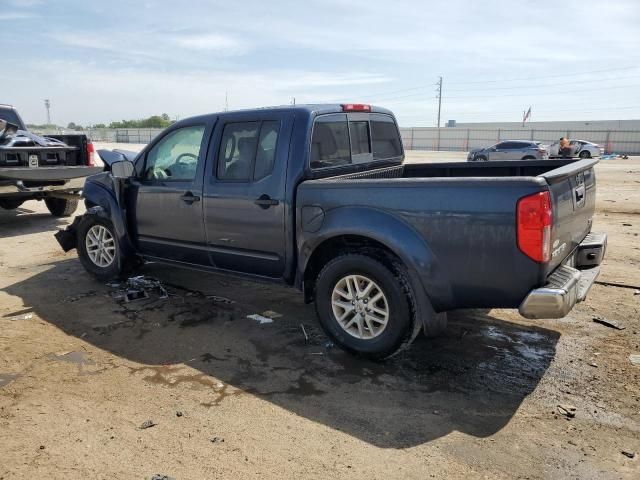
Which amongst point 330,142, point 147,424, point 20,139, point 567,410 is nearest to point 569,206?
point 567,410

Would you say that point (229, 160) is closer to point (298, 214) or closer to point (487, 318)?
point (298, 214)

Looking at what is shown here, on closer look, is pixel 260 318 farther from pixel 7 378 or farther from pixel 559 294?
pixel 559 294

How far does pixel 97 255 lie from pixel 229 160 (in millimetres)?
2494

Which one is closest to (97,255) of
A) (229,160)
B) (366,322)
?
(229,160)

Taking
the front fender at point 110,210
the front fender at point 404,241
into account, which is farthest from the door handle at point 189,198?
the front fender at point 404,241

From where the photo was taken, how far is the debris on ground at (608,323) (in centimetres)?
451

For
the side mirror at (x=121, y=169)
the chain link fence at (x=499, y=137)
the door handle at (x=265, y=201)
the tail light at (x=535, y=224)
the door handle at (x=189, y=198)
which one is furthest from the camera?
the chain link fence at (x=499, y=137)

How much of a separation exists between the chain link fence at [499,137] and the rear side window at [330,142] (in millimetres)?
40774

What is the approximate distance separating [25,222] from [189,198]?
22.2 feet

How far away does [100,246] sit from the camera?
5.96 m

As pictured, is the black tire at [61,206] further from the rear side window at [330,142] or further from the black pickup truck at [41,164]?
the rear side window at [330,142]

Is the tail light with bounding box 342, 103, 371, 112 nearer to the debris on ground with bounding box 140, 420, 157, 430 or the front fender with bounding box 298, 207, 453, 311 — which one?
the front fender with bounding box 298, 207, 453, 311

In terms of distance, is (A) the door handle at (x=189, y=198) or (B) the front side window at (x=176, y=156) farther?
(B) the front side window at (x=176, y=156)

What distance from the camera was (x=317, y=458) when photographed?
9.18 feet
